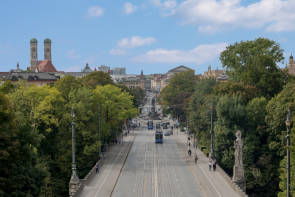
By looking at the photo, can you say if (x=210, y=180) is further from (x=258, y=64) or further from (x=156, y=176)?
(x=258, y=64)

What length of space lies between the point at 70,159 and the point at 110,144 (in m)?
24.9

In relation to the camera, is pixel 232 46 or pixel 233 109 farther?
pixel 232 46

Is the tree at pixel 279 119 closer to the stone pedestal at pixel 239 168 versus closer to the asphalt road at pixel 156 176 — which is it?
the stone pedestal at pixel 239 168

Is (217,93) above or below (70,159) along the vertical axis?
above

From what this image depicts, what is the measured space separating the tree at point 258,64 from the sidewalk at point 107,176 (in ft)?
66.7

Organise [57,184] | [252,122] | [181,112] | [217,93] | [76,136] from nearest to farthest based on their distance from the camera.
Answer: [57,184]
[76,136]
[252,122]
[217,93]
[181,112]

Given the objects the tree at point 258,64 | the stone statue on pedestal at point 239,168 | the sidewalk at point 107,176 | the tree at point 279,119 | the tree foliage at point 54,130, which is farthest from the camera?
the tree at point 258,64

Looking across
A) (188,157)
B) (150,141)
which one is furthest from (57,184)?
(150,141)

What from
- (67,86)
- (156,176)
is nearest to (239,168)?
(156,176)

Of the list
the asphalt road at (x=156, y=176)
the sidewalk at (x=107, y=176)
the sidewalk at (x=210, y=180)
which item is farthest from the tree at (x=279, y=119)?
the sidewalk at (x=107, y=176)

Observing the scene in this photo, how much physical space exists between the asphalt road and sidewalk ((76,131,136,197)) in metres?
0.64

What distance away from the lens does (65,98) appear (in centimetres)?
5428

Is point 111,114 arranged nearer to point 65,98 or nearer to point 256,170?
point 65,98

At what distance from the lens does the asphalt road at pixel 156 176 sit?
36.7 metres
